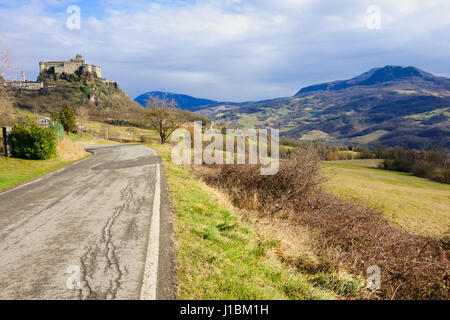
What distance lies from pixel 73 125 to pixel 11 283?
6792 cm

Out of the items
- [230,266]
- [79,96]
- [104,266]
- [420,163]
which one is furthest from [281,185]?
[79,96]

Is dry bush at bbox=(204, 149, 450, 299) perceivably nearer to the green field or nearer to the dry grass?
the green field

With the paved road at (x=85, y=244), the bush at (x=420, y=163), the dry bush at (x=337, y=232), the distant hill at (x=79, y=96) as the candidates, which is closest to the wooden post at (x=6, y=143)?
the paved road at (x=85, y=244)

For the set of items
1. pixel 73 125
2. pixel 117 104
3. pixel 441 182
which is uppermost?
pixel 117 104

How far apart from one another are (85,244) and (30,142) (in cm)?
1585

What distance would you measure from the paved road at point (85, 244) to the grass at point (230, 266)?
0.29 m

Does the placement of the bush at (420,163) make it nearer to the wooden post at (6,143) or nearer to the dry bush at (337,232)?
the dry bush at (337,232)

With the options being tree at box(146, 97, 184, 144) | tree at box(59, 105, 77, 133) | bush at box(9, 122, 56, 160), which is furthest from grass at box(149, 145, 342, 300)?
tree at box(59, 105, 77, 133)

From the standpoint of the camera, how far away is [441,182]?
179ft

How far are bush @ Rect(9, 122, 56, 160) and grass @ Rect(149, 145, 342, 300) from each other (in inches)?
583

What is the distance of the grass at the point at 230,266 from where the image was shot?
342 cm

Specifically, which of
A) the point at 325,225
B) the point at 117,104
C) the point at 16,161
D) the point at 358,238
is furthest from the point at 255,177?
the point at 117,104

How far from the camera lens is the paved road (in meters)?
3.29
